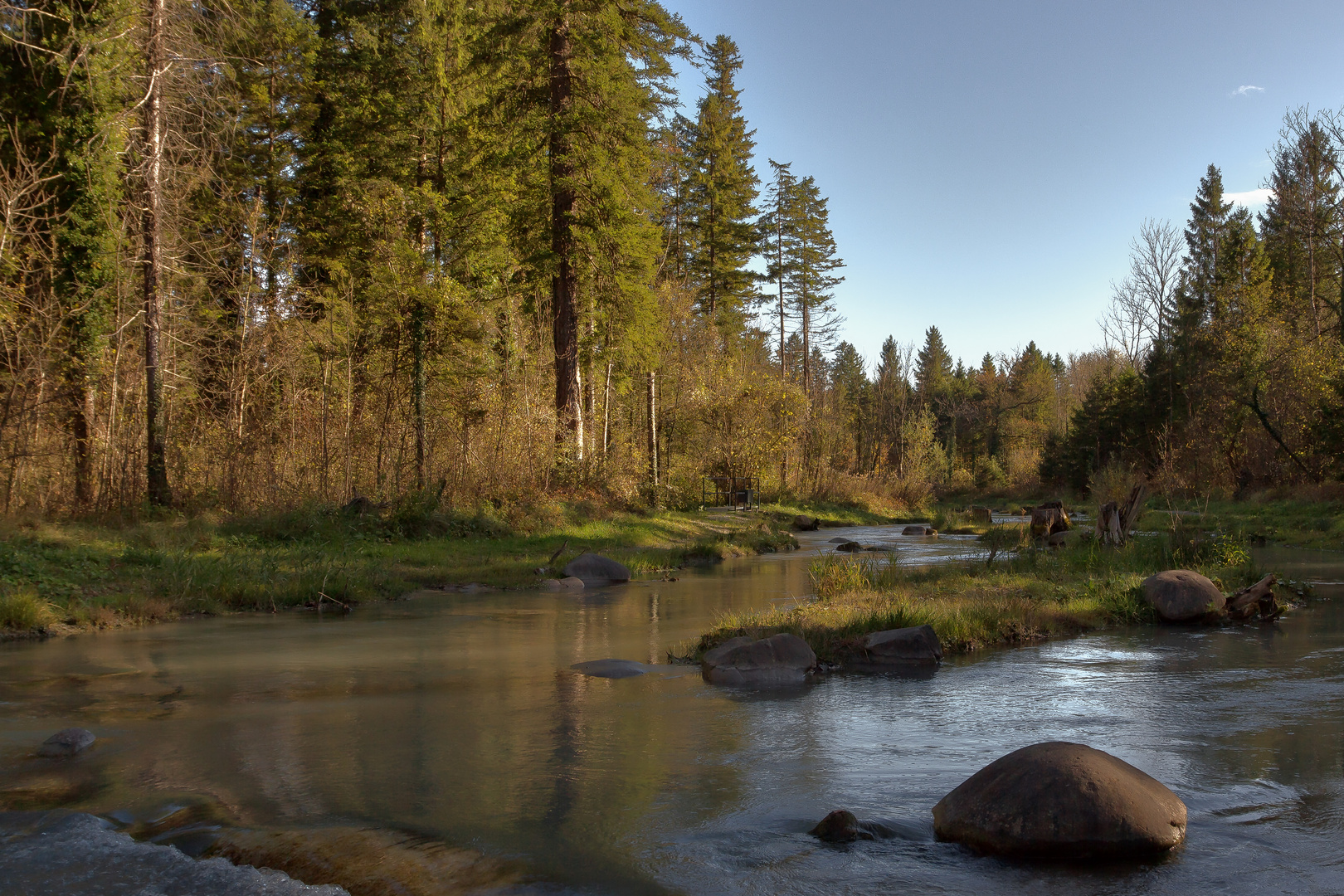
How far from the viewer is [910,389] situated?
7825 centimetres

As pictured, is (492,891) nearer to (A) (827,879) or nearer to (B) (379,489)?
(A) (827,879)

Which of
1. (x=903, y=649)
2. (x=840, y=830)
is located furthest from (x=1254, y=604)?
(x=840, y=830)

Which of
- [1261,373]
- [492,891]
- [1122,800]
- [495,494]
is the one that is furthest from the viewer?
[1261,373]

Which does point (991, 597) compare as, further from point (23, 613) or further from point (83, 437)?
point (83, 437)

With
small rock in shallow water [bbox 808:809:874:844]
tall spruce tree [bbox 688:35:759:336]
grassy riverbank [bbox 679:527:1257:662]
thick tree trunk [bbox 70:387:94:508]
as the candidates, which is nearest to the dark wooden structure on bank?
tall spruce tree [bbox 688:35:759:336]

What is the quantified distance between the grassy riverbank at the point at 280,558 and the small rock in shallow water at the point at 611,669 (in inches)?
229

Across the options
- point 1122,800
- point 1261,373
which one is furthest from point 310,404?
point 1261,373

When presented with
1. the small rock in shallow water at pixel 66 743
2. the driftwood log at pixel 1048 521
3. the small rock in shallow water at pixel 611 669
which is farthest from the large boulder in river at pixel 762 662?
the driftwood log at pixel 1048 521

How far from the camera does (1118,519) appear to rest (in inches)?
671

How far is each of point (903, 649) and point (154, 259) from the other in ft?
50.1

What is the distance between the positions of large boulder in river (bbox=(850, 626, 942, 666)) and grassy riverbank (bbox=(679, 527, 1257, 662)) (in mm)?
206

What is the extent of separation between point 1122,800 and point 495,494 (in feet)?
55.4

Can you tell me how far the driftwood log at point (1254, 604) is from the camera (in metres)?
11.8

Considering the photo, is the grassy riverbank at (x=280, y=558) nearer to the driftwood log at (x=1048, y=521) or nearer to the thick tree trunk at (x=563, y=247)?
the thick tree trunk at (x=563, y=247)
